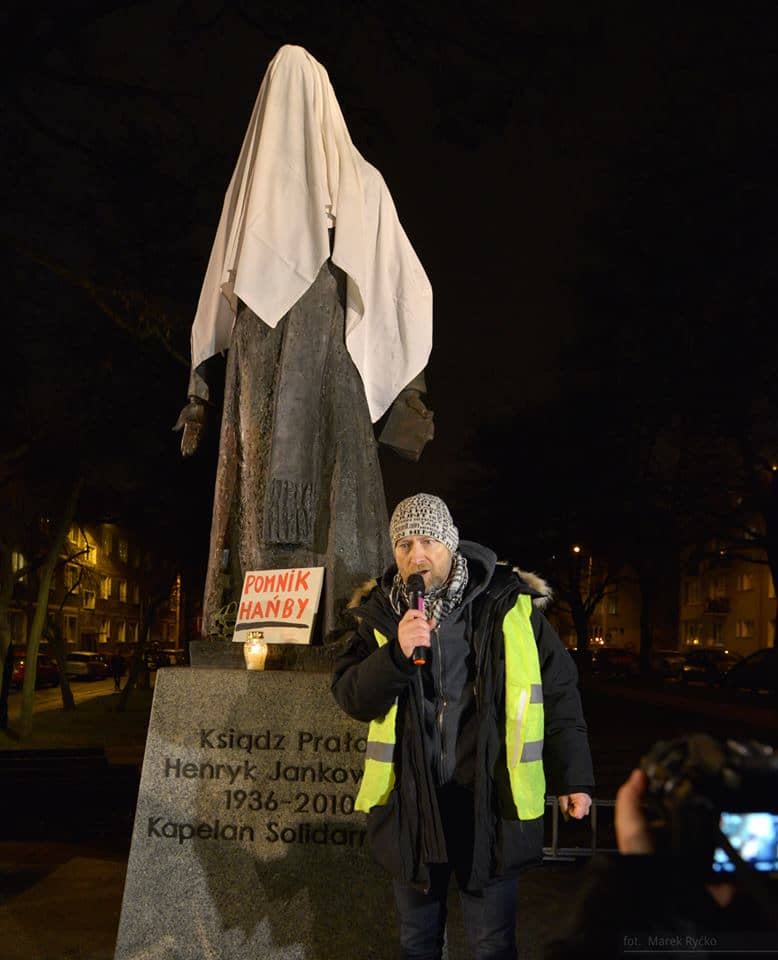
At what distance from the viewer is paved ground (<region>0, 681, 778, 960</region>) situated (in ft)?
18.2

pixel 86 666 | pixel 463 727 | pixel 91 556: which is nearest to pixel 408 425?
pixel 463 727

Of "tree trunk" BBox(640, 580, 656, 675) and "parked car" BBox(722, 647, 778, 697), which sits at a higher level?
"tree trunk" BBox(640, 580, 656, 675)

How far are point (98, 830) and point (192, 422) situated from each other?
6692 mm

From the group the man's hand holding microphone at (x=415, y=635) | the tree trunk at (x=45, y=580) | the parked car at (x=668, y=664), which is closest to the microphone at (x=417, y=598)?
the man's hand holding microphone at (x=415, y=635)

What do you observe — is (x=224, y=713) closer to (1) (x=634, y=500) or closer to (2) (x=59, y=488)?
(2) (x=59, y=488)

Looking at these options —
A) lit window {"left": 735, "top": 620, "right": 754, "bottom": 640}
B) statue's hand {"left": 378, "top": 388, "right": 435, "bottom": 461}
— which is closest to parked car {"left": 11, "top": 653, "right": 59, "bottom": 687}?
statue's hand {"left": 378, "top": 388, "right": 435, "bottom": 461}

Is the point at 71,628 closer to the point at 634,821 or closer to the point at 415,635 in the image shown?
the point at 415,635

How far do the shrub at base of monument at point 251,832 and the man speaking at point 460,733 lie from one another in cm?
115

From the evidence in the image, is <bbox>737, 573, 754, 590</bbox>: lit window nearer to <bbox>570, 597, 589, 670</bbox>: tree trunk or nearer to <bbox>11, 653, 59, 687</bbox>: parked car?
<bbox>570, 597, 589, 670</bbox>: tree trunk

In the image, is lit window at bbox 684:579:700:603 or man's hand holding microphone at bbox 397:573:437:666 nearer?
man's hand holding microphone at bbox 397:573:437:666

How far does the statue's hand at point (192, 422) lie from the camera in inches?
256

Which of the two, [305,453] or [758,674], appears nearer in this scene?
[305,453]

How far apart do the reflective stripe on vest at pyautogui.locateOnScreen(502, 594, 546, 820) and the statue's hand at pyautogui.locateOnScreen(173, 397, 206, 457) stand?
3.28 metres

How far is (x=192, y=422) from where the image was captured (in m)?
6.52
